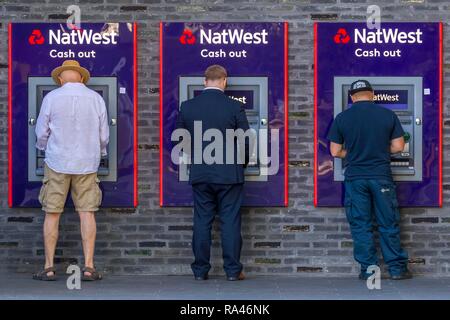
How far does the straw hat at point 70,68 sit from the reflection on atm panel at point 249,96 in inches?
34.1

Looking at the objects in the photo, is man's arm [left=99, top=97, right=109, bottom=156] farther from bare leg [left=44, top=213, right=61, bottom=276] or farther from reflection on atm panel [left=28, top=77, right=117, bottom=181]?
bare leg [left=44, top=213, right=61, bottom=276]

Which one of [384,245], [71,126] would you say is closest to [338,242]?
[384,245]

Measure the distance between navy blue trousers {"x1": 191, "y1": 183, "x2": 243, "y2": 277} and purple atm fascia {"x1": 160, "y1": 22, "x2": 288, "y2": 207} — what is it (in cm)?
39

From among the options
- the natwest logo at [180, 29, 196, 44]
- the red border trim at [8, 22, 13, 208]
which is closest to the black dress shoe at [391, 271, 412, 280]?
the natwest logo at [180, 29, 196, 44]

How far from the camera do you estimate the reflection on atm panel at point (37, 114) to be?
11992 mm

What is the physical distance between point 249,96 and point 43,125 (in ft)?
6.14

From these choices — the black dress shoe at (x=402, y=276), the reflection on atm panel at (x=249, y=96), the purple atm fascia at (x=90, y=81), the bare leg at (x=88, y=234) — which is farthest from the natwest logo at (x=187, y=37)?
the black dress shoe at (x=402, y=276)

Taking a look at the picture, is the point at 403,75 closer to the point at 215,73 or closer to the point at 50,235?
the point at 215,73

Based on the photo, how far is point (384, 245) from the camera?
11.7 m

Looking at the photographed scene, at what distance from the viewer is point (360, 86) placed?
11.6 m

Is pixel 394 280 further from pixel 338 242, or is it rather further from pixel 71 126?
pixel 71 126
